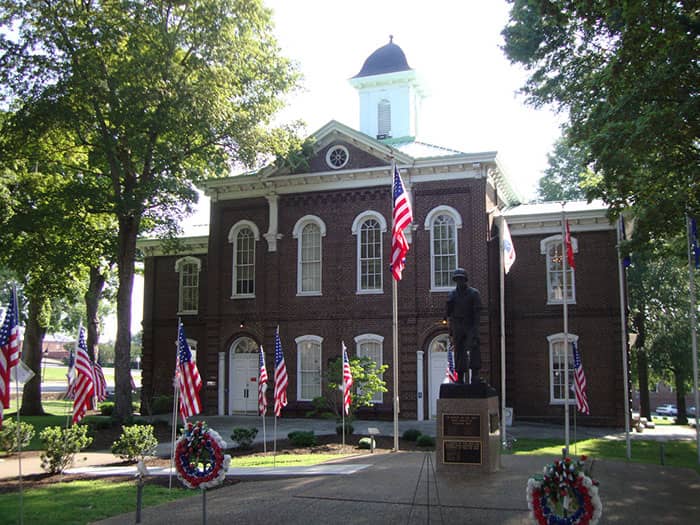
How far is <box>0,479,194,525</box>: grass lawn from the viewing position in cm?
1093

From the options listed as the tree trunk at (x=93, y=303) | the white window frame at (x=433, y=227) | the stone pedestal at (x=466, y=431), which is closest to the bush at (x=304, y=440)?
the stone pedestal at (x=466, y=431)

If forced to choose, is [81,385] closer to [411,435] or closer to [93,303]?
[411,435]

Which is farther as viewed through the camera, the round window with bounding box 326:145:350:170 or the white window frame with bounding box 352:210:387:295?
the round window with bounding box 326:145:350:170

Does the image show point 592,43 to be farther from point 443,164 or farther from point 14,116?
point 14,116

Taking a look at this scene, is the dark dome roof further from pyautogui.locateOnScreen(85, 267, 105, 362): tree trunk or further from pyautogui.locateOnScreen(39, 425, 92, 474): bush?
pyautogui.locateOnScreen(39, 425, 92, 474): bush

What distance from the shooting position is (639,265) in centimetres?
3744

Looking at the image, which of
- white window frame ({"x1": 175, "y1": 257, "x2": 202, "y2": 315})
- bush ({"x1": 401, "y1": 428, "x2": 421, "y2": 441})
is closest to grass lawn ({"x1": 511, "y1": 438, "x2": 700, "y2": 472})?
bush ({"x1": 401, "y1": 428, "x2": 421, "y2": 441})

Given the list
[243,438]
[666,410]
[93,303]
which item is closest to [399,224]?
[243,438]

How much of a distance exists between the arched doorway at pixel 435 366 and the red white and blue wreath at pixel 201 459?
17.4 meters

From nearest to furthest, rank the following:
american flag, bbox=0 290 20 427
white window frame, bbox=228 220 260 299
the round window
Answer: american flag, bbox=0 290 20 427 < the round window < white window frame, bbox=228 220 260 299

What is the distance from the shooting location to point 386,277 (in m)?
27.5

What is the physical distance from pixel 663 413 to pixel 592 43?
50.2 metres

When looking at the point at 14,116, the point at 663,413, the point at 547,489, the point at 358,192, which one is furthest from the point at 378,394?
the point at 663,413

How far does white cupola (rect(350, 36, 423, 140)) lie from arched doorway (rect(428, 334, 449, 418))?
1082 cm
